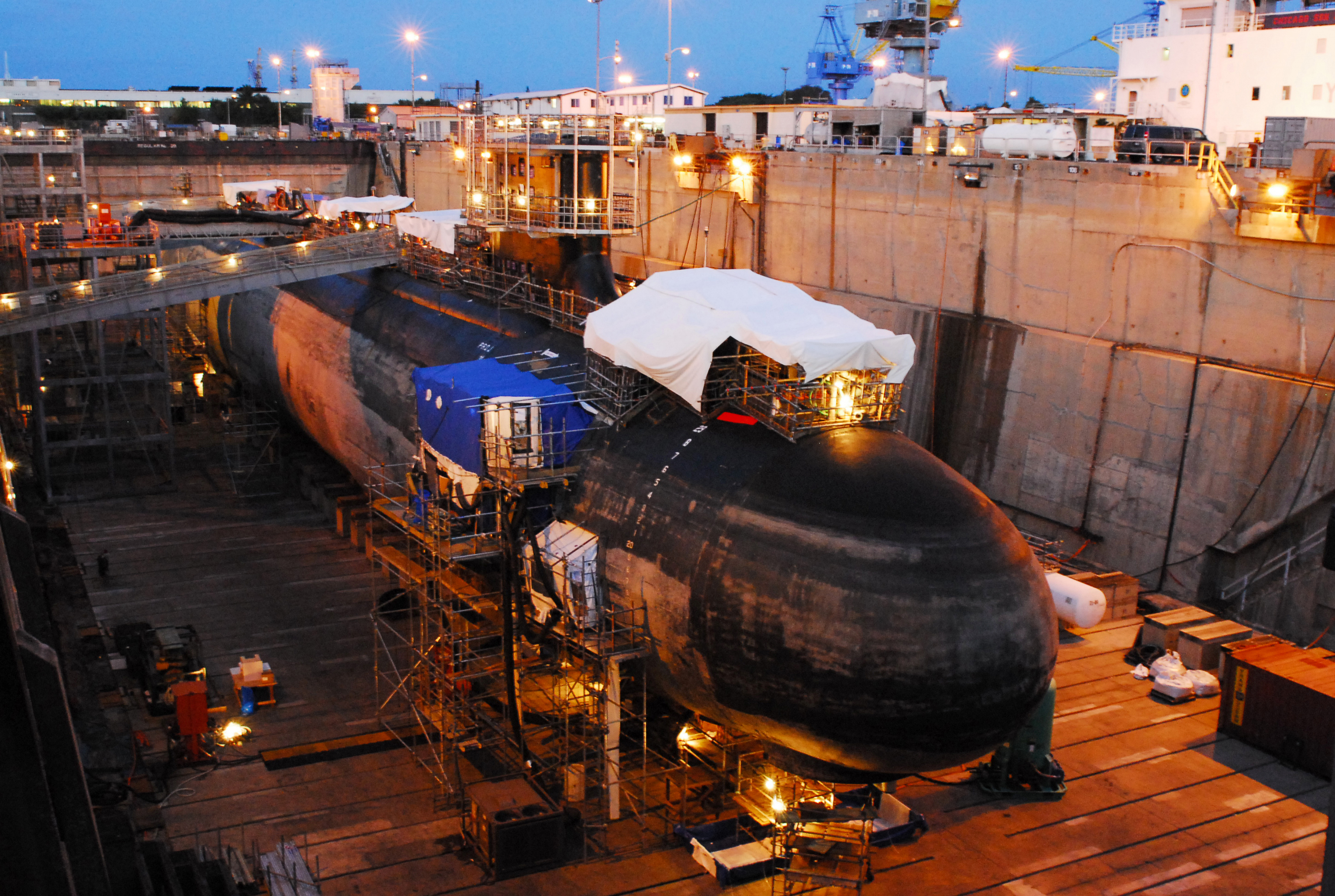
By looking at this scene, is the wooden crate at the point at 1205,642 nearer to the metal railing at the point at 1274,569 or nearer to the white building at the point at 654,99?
the metal railing at the point at 1274,569

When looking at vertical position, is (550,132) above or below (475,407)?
above

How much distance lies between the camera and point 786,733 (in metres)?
14.5

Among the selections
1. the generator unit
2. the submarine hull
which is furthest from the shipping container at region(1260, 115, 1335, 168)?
the generator unit

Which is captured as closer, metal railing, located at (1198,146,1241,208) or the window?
metal railing, located at (1198,146,1241,208)

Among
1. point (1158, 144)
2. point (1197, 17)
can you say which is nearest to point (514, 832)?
point (1158, 144)

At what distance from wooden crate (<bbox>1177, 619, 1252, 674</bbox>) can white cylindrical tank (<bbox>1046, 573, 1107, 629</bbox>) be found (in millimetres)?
1488

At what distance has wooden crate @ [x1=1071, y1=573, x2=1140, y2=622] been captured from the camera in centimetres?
2369

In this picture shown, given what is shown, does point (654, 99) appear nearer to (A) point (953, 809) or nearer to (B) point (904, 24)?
(B) point (904, 24)

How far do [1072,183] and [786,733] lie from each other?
16.9m

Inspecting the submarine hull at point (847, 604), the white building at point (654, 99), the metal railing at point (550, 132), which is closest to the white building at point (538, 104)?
the white building at point (654, 99)

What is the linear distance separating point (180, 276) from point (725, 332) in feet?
59.3

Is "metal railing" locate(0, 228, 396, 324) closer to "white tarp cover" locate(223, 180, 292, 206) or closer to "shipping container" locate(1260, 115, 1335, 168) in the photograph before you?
"white tarp cover" locate(223, 180, 292, 206)

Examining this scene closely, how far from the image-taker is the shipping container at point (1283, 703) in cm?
1800

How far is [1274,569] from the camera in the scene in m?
23.2
